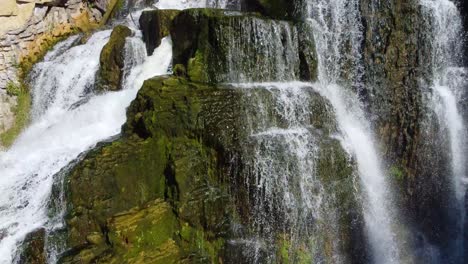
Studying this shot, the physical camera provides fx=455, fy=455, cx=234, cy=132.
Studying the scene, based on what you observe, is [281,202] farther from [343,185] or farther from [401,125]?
[401,125]

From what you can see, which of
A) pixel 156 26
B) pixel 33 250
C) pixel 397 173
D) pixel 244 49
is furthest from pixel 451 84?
pixel 33 250

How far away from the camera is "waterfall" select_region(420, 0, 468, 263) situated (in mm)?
9453

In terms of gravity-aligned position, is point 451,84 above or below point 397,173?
above

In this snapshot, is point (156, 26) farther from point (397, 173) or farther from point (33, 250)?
point (397, 173)

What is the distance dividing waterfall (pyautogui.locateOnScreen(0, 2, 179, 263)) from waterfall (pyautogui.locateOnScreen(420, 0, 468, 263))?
614 cm

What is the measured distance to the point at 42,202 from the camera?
7.75 metres

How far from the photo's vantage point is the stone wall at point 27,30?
12.5 m

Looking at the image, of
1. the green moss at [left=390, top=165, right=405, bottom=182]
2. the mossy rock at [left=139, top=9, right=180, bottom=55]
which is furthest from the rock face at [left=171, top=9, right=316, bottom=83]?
the green moss at [left=390, top=165, right=405, bottom=182]

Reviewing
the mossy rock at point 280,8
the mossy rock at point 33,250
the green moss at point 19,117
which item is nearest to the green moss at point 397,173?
the mossy rock at point 280,8

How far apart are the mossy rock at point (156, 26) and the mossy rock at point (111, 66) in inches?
27.1

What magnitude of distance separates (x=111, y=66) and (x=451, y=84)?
26.6 ft

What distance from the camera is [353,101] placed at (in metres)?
9.95

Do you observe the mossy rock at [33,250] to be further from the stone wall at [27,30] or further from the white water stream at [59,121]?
the stone wall at [27,30]

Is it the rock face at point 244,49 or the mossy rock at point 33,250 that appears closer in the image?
the mossy rock at point 33,250
